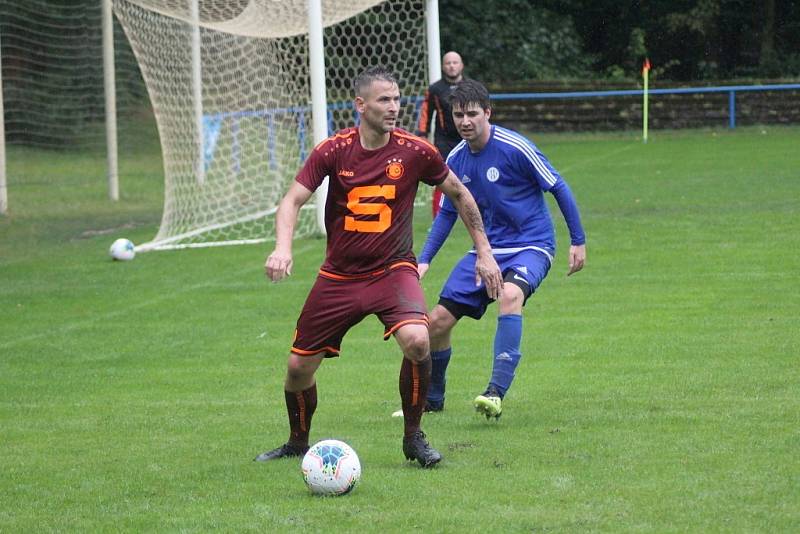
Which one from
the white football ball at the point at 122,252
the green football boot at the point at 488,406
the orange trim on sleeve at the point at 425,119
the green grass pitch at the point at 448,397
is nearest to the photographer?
the green grass pitch at the point at 448,397

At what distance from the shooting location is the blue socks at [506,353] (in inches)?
271

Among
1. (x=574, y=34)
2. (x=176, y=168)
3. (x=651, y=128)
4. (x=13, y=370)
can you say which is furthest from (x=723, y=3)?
(x=13, y=370)

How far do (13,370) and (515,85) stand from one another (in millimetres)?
25914

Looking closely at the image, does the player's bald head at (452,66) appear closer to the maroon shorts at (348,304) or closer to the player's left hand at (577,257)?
the player's left hand at (577,257)

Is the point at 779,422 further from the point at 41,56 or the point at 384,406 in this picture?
the point at 41,56

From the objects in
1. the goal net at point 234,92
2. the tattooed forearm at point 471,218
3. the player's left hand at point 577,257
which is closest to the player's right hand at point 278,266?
the tattooed forearm at point 471,218

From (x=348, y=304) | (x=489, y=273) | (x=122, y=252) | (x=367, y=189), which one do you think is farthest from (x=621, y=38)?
(x=348, y=304)

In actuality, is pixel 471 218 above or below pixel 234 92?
below

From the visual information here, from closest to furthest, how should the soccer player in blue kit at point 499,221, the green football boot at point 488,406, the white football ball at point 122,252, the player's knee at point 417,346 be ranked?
the player's knee at point 417,346 < the green football boot at point 488,406 < the soccer player in blue kit at point 499,221 < the white football ball at point 122,252

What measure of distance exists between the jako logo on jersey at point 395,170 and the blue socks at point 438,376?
1.55 m

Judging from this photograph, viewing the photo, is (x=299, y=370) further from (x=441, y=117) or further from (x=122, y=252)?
(x=441, y=117)

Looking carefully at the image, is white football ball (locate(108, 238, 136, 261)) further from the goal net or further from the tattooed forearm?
the tattooed forearm

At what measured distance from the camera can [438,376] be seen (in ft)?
24.1

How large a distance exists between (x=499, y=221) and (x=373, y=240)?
1.47m
